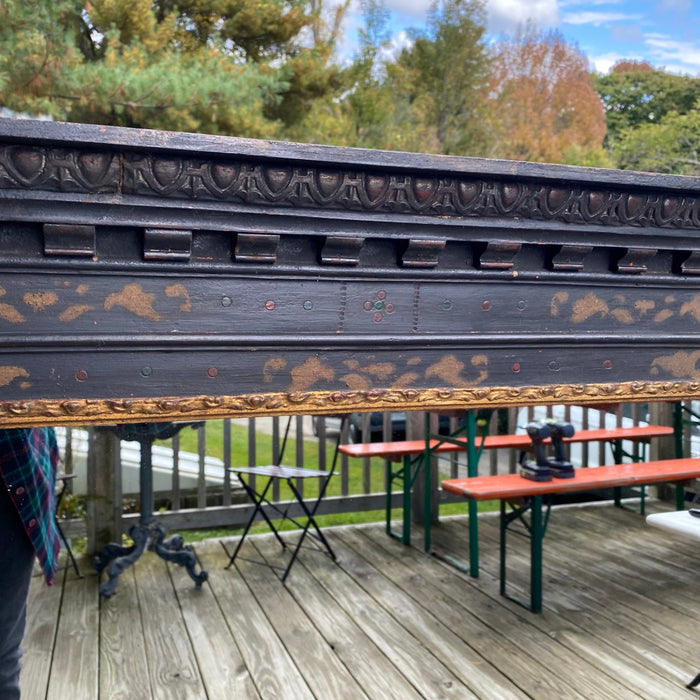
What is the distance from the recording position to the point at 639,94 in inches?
938

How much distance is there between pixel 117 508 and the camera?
436cm

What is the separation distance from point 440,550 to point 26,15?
5.36 meters

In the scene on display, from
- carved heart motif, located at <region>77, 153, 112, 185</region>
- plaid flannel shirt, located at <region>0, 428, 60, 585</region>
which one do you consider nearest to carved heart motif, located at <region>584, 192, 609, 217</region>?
carved heart motif, located at <region>77, 153, 112, 185</region>

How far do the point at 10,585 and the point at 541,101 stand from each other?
28110 mm

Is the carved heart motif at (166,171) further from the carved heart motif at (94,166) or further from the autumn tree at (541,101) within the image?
the autumn tree at (541,101)

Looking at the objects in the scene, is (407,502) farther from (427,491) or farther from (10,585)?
(10,585)

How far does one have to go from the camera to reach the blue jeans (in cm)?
157

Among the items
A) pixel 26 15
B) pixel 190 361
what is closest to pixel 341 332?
pixel 190 361

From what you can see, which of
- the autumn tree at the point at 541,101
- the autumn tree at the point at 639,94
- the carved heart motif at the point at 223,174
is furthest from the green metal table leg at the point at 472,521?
the autumn tree at the point at 639,94

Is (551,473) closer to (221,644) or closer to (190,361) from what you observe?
(221,644)

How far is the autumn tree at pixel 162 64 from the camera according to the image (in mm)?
6492

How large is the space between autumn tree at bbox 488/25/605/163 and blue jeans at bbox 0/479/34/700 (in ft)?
68.8

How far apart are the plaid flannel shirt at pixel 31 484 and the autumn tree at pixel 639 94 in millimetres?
21427

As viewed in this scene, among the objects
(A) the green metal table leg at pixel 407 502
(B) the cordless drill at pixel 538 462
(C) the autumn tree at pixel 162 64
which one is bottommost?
(A) the green metal table leg at pixel 407 502
